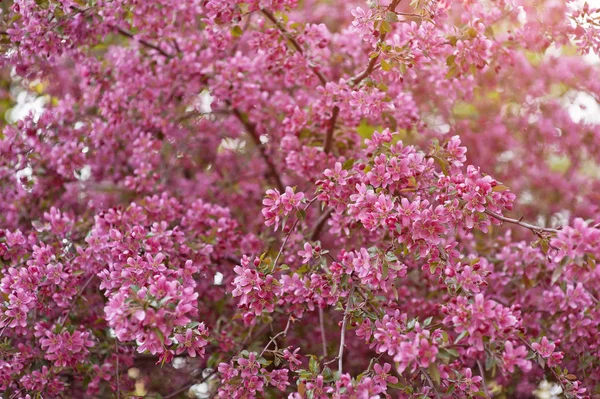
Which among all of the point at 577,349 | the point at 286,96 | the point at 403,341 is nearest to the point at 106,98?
the point at 286,96

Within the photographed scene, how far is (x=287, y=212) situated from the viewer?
82.6 inches

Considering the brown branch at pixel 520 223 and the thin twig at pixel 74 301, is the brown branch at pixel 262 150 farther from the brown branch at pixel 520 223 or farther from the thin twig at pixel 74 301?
the brown branch at pixel 520 223

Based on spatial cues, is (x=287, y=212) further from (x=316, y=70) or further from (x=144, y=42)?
(x=144, y=42)

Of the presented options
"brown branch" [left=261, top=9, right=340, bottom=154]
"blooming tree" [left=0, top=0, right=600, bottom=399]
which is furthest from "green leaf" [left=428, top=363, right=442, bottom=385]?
"brown branch" [left=261, top=9, right=340, bottom=154]

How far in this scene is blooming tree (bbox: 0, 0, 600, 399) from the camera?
6.26 feet

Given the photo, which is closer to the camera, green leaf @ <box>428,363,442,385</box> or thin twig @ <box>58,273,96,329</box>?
green leaf @ <box>428,363,442,385</box>

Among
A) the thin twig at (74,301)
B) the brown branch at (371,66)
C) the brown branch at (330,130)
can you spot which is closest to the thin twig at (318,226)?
the brown branch at (330,130)

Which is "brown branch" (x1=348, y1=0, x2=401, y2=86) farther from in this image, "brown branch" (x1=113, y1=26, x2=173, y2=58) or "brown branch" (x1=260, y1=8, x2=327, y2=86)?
"brown branch" (x1=113, y1=26, x2=173, y2=58)

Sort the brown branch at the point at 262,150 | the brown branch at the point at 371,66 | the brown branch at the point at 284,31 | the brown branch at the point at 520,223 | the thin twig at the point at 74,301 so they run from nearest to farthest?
the brown branch at the point at 520,223 → the brown branch at the point at 371,66 → the thin twig at the point at 74,301 → the brown branch at the point at 284,31 → the brown branch at the point at 262,150

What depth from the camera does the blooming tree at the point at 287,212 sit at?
191 cm

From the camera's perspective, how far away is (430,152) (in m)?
2.13

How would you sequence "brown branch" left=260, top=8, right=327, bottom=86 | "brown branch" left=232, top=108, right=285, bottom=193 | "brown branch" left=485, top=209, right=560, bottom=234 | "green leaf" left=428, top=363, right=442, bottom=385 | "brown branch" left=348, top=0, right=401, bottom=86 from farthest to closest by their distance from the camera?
1. "brown branch" left=232, top=108, right=285, bottom=193
2. "brown branch" left=260, top=8, right=327, bottom=86
3. "brown branch" left=348, top=0, right=401, bottom=86
4. "brown branch" left=485, top=209, right=560, bottom=234
5. "green leaf" left=428, top=363, right=442, bottom=385

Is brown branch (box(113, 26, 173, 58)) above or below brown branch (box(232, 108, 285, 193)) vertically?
above

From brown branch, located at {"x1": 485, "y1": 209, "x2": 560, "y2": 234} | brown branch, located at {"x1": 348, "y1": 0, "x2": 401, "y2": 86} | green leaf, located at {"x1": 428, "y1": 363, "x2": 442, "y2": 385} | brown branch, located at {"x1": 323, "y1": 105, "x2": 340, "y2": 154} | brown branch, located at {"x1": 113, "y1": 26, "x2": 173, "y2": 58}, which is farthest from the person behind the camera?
brown branch, located at {"x1": 113, "y1": 26, "x2": 173, "y2": 58}
